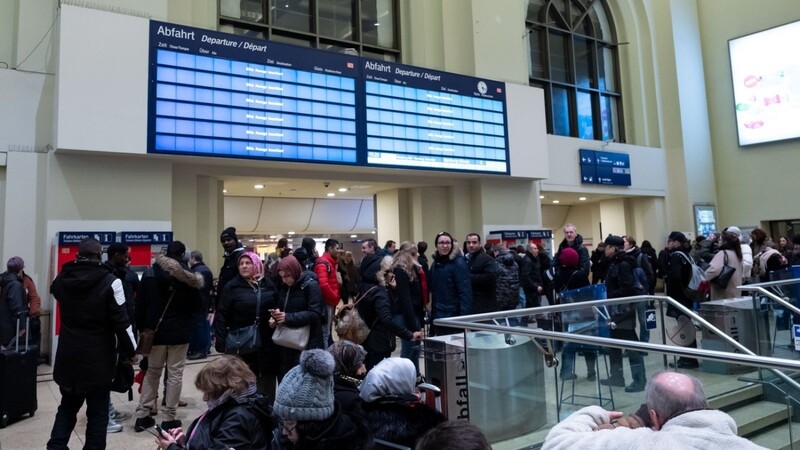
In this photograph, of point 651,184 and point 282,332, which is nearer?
point 282,332

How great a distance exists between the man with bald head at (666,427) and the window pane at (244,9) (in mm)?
9622

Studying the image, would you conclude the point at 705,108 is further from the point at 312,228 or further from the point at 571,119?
the point at 312,228

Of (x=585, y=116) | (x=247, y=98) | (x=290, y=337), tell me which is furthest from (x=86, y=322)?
(x=585, y=116)

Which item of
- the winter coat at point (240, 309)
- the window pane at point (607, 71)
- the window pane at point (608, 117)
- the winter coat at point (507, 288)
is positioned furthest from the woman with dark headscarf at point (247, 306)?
the window pane at point (607, 71)

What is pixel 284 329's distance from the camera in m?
3.89

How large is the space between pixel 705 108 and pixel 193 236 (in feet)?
47.9

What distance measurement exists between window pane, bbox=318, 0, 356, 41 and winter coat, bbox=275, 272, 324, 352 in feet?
25.1

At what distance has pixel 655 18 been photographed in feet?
50.4

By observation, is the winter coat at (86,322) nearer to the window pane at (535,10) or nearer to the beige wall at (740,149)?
the window pane at (535,10)

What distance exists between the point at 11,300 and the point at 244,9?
6350mm

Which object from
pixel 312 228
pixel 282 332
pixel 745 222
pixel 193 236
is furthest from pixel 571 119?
pixel 282 332

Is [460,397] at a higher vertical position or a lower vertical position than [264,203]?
lower

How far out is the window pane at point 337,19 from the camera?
1052 cm

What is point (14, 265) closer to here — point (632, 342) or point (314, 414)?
point (314, 414)
